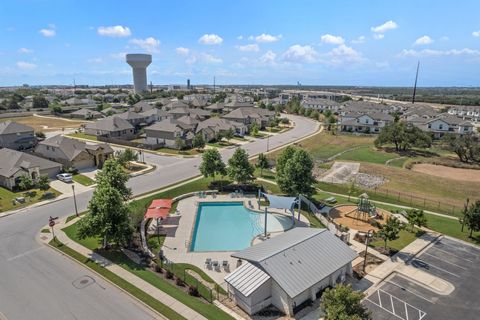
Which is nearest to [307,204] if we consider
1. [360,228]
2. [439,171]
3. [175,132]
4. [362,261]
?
[360,228]

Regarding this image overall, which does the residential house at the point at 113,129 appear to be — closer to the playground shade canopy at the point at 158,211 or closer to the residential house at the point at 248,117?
the residential house at the point at 248,117

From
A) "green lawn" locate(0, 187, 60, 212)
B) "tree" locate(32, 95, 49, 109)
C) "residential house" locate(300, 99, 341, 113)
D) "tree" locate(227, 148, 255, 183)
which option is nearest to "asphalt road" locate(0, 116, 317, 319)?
"green lawn" locate(0, 187, 60, 212)

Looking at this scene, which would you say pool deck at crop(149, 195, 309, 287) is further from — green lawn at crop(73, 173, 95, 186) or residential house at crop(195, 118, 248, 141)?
residential house at crop(195, 118, 248, 141)

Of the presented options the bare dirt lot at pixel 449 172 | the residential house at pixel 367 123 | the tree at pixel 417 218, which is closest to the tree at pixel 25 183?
the tree at pixel 417 218

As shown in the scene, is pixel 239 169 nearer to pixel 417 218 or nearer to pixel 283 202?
pixel 283 202

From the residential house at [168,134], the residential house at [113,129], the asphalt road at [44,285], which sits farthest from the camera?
the residential house at [113,129]

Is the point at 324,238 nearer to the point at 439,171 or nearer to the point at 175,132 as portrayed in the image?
the point at 439,171
